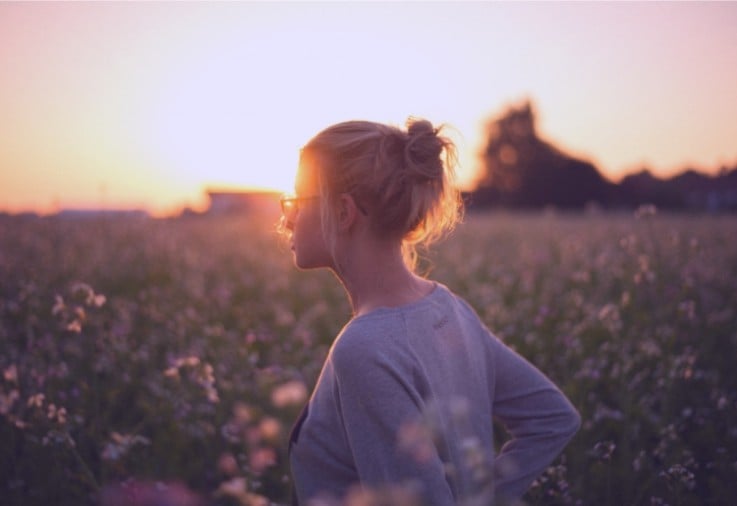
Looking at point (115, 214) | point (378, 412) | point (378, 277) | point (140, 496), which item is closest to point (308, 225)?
point (378, 277)

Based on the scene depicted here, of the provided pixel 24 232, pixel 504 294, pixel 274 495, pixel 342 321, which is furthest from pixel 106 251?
pixel 274 495

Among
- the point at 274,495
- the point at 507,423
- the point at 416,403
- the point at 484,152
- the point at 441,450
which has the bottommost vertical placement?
the point at 274,495

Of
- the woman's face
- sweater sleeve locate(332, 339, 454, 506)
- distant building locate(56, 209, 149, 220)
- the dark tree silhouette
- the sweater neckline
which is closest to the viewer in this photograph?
sweater sleeve locate(332, 339, 454, 506)

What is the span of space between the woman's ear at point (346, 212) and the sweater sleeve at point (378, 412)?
15.9 inches

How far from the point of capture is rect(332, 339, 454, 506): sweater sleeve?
4.42 ft

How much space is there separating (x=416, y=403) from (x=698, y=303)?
167 inches

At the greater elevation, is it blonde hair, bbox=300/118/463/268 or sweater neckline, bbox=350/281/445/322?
blonde hair, bbox=300/118/463/268

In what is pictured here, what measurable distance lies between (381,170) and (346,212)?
0.15 m

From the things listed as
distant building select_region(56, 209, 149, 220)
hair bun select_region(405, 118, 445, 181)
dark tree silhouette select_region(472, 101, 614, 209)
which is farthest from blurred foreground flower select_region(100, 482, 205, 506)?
dark tree silhouette select_region(472, 101, 614, 209)

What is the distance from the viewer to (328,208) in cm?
167

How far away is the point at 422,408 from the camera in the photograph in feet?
4.68

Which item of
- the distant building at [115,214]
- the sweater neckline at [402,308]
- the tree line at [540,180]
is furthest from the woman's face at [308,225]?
the tree line at [540,180]

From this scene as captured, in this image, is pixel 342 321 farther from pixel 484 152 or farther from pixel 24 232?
pixel 484 152

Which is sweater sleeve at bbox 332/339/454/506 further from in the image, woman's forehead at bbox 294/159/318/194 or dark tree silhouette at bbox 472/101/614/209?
dark tree silhouette at bbox 472/101/614/209
